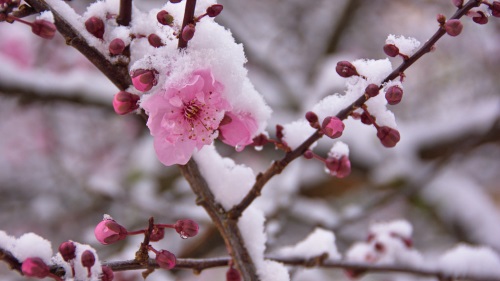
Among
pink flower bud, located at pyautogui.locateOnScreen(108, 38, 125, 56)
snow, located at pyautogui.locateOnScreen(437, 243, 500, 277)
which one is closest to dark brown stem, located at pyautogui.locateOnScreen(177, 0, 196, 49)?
pink flower bud, located at pyautogui.locateOnScreen(108, 38, 125, 56)

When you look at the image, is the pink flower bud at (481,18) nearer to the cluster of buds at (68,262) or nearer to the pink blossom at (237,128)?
the pink blossom at (237,128)

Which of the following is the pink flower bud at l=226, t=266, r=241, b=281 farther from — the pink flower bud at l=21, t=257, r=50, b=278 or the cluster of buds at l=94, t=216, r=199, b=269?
the pink flower bud at l=21, t=257, r=50, b=278

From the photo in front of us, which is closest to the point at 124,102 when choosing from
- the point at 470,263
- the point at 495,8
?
the point at 495,8

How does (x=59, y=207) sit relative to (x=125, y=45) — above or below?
above

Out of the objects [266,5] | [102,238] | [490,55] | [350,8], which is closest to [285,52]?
[266,5]

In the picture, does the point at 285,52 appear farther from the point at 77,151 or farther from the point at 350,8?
the point at 77,151

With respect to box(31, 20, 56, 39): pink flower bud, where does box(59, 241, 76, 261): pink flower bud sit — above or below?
below

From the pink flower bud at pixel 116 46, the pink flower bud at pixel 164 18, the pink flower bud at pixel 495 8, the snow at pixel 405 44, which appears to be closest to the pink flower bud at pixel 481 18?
the pink flower bud at pixel 495 8
